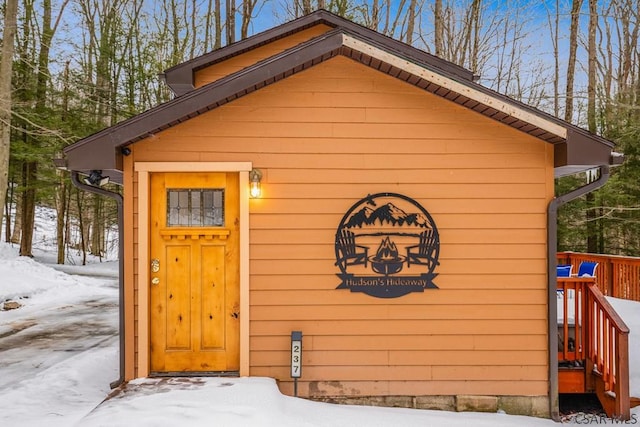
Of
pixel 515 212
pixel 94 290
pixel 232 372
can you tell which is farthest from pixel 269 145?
pixel 94 290

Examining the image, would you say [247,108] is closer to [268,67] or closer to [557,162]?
[268,67]

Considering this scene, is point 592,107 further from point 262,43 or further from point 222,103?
point 222,103

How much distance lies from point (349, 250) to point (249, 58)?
399 centimetres

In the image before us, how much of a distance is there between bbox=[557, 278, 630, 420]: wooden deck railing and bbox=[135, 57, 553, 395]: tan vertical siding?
620 millimetres

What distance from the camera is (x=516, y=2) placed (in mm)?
19484

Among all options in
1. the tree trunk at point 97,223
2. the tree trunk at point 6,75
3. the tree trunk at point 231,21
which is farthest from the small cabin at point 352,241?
the tree trunk at point 97,223

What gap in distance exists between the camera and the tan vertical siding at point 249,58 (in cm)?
715

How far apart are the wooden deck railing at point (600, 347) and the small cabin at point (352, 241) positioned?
0.60 metres

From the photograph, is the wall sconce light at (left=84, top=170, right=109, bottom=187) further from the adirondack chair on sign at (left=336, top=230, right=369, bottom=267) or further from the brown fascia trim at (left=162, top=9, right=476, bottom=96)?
the adirondack chair on sign at (left=336, top=230, right=369, bottom=267)

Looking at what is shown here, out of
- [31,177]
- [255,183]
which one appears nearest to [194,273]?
[255,183]

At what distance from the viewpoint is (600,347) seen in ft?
16.4

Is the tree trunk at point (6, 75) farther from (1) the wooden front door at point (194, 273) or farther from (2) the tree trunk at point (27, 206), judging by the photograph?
(1) the wooden front door at point (194, 273)

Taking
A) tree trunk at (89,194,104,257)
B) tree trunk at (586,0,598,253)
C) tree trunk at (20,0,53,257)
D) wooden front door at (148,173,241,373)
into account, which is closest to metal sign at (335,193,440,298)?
wooden front door at (148,173,241,373)

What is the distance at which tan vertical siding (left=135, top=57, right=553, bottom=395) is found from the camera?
4715mm
